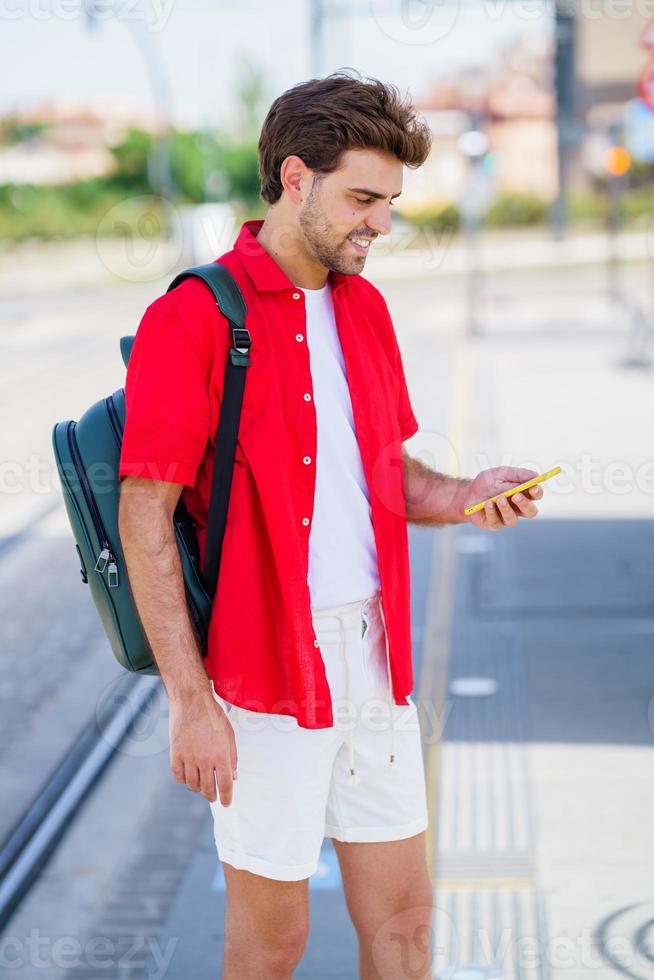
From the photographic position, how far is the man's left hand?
89.3 inches

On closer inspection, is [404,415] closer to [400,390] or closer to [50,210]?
[400,390]

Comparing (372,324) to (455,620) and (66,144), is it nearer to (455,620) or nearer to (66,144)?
(455,620)

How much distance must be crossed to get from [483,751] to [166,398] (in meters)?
2.82

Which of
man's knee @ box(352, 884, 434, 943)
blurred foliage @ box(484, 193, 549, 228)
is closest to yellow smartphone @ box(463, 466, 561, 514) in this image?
man's knee @ box(352, 884, 434, 943)

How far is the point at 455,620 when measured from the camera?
19.9 ft

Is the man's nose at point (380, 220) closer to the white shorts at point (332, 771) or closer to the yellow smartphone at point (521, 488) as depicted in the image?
the yellow smartphone at point (521, 488)

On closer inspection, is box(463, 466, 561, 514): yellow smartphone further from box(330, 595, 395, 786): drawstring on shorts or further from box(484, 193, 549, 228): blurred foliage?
box(484, 193, 549, 228): blurred foliage

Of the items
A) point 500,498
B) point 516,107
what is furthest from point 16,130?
point 500,498

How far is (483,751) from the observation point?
4492mm

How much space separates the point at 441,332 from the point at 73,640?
14.1 meters

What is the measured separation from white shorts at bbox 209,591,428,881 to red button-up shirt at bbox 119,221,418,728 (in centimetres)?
5

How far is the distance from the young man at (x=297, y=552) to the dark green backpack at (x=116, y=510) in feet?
0.11

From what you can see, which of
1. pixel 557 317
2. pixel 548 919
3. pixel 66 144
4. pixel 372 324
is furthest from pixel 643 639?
pixel 66 144

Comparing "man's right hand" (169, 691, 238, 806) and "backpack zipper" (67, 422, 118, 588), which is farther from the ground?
"backpack zipper" (67, 422, 118, 588)
